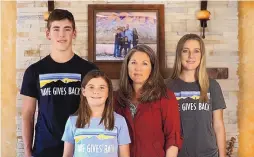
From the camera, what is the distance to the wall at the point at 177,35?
9.27ft

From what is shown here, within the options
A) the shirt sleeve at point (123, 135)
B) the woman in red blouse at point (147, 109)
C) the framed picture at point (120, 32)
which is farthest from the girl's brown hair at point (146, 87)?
the framed picture at point (120, 32)

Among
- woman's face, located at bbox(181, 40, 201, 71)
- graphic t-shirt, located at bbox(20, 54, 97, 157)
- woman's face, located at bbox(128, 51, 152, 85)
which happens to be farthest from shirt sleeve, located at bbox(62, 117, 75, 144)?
woman's face, located at bbox(181, 40, 201, 71)

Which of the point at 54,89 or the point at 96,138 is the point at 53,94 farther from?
the point at 96,138

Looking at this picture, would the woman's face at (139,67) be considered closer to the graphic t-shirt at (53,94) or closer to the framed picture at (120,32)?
the graphic t-shirt at (53,94)

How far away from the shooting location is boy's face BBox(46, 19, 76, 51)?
1.93m

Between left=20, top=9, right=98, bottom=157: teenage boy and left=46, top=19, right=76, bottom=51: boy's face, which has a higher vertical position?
left=46, top=19, right=76, bottom=51: boy's face

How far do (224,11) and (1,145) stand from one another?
6.68 feet

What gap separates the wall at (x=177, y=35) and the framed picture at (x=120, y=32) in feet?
0.21

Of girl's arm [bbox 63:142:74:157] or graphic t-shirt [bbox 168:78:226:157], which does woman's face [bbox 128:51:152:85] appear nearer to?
graphic t-shirt [bbox 168:78:226:157]

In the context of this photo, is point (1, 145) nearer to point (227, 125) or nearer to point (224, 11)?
point (227, 125)

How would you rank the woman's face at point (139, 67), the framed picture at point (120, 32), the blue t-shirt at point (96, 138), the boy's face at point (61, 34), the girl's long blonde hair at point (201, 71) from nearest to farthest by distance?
the blue t-shirt at point (96, 138) < the woman's face at point (139, 67) < the boy's face at point (61, 34) < the girl's long blonde hair at point (201, 71) < the framed picture at point (120, 32)

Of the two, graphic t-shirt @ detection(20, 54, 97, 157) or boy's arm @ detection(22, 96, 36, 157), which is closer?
graphic t-shirt @ detection(20, 54, 97, 157)

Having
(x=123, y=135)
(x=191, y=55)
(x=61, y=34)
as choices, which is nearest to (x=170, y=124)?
(x=123, y=135)

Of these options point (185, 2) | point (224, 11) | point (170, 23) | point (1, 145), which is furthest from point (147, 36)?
point (1, 145)
